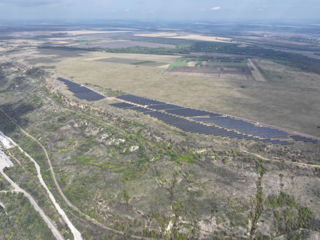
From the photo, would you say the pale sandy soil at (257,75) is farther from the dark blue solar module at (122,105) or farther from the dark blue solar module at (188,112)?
the dark blue solar module at (122,105)

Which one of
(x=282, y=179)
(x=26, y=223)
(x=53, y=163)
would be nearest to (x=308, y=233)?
(x=282, y=179)

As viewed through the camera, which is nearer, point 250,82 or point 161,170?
point 161,170

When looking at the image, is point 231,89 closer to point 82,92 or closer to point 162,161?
point 162,161

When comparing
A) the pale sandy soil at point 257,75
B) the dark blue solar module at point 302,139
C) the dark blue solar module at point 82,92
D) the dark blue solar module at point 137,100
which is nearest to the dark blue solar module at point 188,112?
the dark blue solar module at point 137,100

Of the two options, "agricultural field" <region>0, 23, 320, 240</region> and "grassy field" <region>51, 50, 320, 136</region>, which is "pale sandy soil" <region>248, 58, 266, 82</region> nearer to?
"grassy field" <region>51, 50, 320, 136</region>

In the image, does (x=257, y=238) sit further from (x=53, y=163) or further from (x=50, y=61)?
(x=50, y=61)
